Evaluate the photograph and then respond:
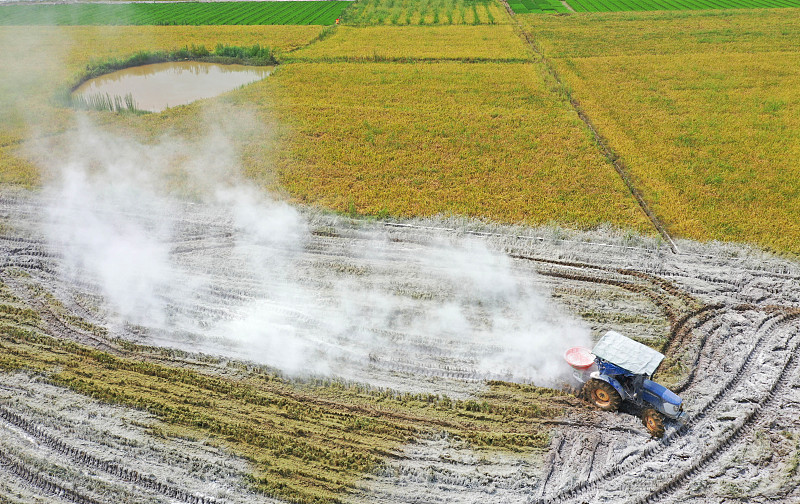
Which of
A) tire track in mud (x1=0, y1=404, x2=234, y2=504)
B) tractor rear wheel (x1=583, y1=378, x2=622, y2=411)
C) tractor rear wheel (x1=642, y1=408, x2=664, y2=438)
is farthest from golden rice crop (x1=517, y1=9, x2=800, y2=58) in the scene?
tire track in mud (x1=0, y1=404, x2=234, y2=504)

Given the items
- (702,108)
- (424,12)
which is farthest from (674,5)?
(702,108)

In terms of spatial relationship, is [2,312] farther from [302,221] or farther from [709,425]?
[709,425]

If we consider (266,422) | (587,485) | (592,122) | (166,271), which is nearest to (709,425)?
(587,485)

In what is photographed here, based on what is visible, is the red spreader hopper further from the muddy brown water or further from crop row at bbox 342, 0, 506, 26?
crop row at bbox 342, 0, 506, 26

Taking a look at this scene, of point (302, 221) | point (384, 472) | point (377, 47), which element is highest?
point (377, 47)

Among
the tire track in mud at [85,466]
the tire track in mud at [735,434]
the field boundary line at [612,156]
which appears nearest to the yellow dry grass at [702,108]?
the field boundary line at [612,156]
